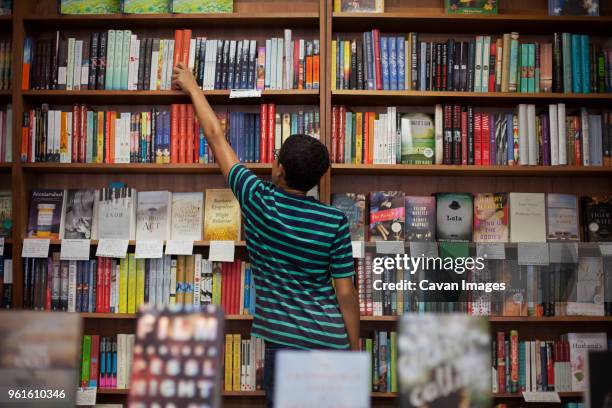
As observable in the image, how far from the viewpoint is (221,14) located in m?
3.01

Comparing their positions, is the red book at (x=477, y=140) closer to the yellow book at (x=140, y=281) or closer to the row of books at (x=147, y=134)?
the row of books at (x=147, y=134)

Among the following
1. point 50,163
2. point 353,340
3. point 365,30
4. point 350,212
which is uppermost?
point 365,30

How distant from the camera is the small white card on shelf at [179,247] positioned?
2.89 m

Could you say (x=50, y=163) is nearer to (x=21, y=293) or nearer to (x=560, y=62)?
(x=21, y=293)

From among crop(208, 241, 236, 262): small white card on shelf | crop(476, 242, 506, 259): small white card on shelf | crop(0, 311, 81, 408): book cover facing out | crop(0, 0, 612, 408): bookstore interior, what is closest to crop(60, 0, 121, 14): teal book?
crop(0, 0, 612, 408): bookstore interior

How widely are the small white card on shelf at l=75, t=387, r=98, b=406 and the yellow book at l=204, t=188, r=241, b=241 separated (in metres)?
0.88

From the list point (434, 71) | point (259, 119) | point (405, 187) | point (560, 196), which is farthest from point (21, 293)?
point (560, 196)

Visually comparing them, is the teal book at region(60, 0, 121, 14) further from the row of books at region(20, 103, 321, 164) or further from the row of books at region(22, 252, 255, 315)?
the row of books at region(22, 252, 255, 315)

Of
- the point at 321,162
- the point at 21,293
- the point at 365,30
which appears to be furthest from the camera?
the point at 365,30

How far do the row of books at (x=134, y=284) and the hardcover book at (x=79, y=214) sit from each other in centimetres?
14

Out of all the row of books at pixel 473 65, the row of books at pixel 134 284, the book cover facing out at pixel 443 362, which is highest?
the row of books at pixel 473 65

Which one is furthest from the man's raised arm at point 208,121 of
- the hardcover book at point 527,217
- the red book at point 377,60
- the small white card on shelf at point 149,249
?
the hardcover book at point 527,217

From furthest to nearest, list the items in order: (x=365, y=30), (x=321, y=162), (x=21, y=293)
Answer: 1. (x=365, y=30)
2. (x=21, y=293)
3. (x=321, y=162)

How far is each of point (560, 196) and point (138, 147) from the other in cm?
209
